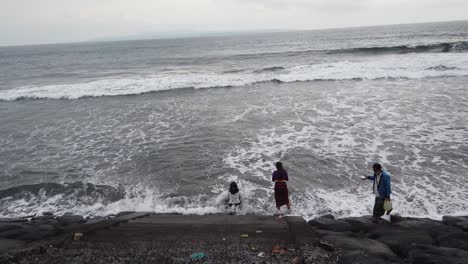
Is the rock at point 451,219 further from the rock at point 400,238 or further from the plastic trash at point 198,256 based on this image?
the plastic trash at point 198,256

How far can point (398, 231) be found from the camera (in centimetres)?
664

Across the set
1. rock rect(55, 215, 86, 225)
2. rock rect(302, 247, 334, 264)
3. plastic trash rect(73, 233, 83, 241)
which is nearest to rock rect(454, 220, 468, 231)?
rock rect(302, 247, 334, 264)

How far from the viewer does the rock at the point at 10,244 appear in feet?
22.2

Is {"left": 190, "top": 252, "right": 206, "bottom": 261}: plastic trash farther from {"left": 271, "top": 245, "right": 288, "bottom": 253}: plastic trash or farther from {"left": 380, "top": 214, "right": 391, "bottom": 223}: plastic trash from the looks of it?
{"left": 380, "top": 214, "right": 391, "bottom": 223}: plastic trash

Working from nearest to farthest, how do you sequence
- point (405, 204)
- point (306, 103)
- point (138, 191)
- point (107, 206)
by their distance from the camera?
point (405, 204) → point (107, 206) → point (138, 191) → point (306, 103)

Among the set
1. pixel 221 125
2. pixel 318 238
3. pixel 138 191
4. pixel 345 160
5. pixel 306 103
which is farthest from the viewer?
pixel 306 103

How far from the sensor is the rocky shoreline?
5809 millimetres

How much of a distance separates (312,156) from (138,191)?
6490 millimetres

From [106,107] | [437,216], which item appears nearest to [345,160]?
[437,216]

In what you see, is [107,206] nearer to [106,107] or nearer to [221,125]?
[221,125]

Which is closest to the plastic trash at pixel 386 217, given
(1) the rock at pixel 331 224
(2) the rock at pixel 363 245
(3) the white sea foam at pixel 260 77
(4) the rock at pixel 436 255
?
(1) the rock at pixel 331 224

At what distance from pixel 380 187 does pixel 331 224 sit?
144 centimetres

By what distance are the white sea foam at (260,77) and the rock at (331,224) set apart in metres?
20.6

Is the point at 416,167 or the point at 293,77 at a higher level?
the point at 293,77
